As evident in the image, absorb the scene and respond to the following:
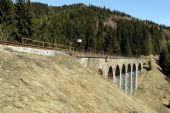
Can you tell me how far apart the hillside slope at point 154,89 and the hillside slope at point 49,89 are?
47349 mm

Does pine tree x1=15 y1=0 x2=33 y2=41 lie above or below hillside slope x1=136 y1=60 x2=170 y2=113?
above

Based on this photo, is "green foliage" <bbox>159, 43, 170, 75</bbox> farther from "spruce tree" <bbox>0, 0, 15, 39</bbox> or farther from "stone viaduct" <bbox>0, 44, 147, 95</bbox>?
"spruce tree" <bbox>0, 0, 15, 39</bbox>

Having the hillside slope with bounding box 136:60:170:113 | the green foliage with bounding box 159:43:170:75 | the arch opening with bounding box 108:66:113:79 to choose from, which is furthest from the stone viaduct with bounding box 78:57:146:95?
the green foliage with bounding box 159:43:170:75

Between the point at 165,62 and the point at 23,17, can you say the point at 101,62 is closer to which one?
the point at 23,17

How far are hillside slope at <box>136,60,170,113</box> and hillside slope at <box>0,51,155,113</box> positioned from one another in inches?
1864

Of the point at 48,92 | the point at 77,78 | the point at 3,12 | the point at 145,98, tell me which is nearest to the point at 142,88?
the point at 145,98

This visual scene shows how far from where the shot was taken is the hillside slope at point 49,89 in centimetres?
2077

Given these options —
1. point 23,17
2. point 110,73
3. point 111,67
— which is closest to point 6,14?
point 23,17

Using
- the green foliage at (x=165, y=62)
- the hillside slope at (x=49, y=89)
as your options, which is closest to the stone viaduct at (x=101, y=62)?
the hillside slope at (x=49, y=89)

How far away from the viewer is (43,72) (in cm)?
2714

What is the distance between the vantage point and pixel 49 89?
80.0ft

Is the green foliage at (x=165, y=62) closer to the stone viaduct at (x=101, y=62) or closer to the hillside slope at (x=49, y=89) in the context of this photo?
the stone viaduct at (x=101, y=62)

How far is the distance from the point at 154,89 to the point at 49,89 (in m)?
70.7

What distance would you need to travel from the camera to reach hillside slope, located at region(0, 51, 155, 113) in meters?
20.8
